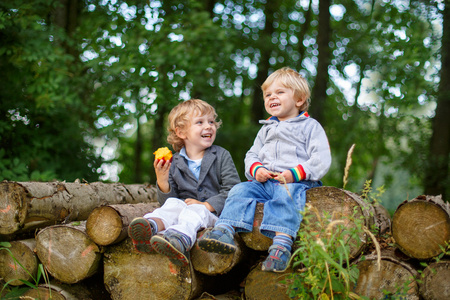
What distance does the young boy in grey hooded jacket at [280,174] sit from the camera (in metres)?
2.68

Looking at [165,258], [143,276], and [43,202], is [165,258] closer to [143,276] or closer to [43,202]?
[143,276]

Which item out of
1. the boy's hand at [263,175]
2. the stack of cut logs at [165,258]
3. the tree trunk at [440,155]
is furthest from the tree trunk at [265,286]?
the tree trunk at [440,155]

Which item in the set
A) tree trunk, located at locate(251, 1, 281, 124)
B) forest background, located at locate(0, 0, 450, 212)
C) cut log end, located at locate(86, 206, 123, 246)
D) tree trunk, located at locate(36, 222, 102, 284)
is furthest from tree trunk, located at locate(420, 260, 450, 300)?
tree trunk, located at locate(251, 1, 281, 124)

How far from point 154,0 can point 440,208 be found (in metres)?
6.43

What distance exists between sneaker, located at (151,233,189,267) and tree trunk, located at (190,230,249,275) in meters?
0.13

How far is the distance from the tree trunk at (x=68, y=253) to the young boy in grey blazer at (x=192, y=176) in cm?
42

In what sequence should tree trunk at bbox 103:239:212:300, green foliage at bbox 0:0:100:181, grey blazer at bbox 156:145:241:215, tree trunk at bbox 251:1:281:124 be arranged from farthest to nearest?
tree trunk at bbox 251:1:281:124 → green foliage at bbox 0:0:100:181 → grey blazer at bbox 156:145:241:215 → tree trunk at bbox 103:239:212:300

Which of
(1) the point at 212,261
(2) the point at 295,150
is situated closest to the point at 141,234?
(1) the point at 212,261

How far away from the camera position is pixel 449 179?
6.94 m

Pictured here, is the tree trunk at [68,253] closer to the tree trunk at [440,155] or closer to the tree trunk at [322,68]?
the tree trunk at [440,155]

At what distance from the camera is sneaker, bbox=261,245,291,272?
8.41 ft

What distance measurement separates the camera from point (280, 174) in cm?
271

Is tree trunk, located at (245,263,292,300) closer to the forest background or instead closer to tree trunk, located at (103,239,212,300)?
tree trunk, located at (103,239,212,300)

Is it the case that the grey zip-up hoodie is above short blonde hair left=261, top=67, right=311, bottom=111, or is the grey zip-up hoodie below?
below
